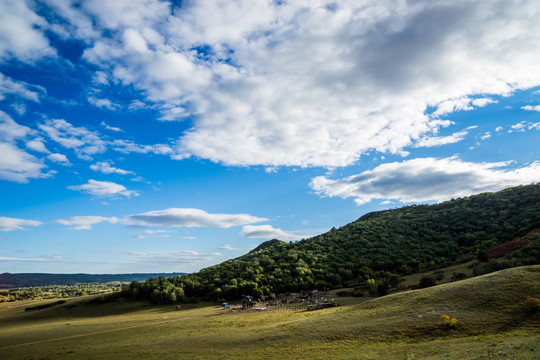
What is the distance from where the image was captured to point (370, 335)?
2945cm

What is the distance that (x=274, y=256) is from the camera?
11812 centimetres

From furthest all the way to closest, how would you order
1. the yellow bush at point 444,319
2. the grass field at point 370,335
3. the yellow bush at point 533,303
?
the yellow bush at point 444,319
the yellow bush at point 533,303
the grass field at point 370,335

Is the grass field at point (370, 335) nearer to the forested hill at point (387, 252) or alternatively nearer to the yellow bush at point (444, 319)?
the yellow bush at point (444, 319)

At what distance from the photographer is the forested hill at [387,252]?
8462 centimetres

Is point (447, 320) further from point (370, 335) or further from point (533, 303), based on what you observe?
point (533, 303)

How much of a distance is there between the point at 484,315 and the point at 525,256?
150ft

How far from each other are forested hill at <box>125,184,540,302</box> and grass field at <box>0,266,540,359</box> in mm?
35980

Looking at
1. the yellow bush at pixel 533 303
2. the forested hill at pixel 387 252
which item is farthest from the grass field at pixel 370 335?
the forested hill at pixel 387 252

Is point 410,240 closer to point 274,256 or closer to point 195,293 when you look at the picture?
point 274,256

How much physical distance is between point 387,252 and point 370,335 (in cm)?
7524

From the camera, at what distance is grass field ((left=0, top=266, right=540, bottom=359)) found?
23.5 metres

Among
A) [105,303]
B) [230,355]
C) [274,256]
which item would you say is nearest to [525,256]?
[230,355]

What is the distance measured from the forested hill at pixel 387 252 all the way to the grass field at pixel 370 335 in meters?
36.0

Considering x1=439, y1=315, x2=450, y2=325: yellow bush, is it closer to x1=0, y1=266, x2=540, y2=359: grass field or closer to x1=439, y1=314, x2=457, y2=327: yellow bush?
x1=439, y1=314, x2=457, y2=327: yellow bush
